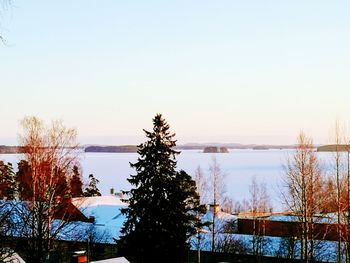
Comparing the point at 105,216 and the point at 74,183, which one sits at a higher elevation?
the point at 74,183

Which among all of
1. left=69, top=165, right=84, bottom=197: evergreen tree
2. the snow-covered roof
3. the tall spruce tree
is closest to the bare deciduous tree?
the tall spruce tree

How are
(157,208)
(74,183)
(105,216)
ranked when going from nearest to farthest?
(157,208), (74,183), (105,216)

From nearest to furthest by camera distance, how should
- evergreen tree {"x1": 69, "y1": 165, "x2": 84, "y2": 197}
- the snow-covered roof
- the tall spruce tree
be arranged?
1. the tall spruce tree
2. evergreen tree {"x1": 69, "y1": 165, "x2": 84, "y2": 197}
3. the snow-covered roof

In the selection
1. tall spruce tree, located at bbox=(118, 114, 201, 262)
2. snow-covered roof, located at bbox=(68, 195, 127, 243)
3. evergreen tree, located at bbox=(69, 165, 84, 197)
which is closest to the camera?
tall spruce tree, located at bbox=(118, 114, 201, 262)

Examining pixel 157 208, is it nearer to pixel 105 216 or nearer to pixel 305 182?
pixel 305 182

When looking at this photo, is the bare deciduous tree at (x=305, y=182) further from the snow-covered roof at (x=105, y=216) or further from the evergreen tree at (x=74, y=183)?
the snow-covered roof at (x=105, y=216)

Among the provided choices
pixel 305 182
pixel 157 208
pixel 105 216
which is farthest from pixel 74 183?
pixel 305 182

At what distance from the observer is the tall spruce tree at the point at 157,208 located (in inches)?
968

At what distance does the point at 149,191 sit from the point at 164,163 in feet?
5.62

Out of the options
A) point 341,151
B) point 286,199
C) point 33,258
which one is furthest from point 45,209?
point 341,151

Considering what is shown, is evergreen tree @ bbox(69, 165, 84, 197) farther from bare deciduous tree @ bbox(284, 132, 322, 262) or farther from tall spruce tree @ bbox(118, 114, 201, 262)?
bare deciduous tree @ bbox(284, 132, 322, 262)

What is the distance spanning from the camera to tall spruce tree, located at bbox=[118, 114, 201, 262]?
24.6 metres

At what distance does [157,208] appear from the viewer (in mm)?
24891

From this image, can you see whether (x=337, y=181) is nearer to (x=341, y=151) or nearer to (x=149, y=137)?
(x=341, y=151)
